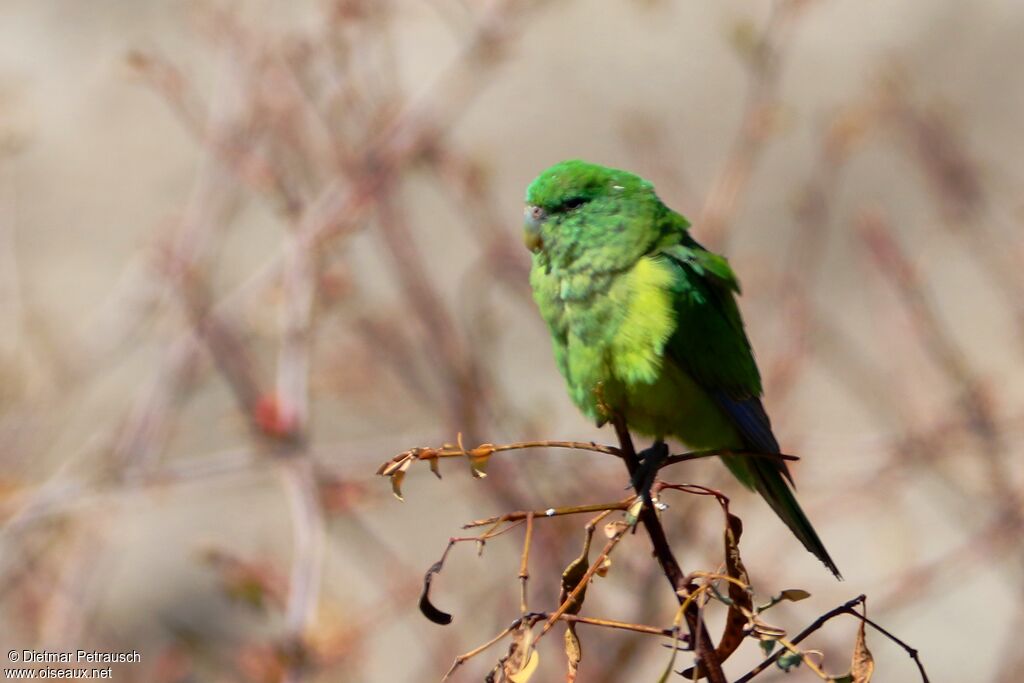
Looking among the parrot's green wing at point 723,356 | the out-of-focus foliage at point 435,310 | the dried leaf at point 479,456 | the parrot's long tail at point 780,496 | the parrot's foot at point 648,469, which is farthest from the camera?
the out-of-focus foliage at point 435,310

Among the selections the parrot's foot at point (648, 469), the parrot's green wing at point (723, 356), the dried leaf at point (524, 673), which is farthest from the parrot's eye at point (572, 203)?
the dried leaf at point (524, 673)

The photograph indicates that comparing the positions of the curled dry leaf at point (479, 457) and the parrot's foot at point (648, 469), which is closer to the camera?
the curled dry leaf at point (479, 457)

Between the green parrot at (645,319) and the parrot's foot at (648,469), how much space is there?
5.8 inches

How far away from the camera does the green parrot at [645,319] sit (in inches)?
103

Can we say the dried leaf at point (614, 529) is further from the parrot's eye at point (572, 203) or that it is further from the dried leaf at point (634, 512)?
the parrot's eye at point (572, 203)

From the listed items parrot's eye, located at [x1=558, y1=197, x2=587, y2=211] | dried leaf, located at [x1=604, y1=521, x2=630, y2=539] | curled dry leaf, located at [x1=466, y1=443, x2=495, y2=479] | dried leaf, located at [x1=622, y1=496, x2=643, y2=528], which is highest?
parrot's eye, located at [x1=558, y1=197, x2=587, y2=211]

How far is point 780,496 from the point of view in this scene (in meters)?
2.64

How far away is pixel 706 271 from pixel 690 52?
15.8ft

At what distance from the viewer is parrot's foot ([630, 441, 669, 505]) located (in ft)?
5.98

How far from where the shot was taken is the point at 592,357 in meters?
2.64

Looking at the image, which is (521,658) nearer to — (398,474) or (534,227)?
(398,474)

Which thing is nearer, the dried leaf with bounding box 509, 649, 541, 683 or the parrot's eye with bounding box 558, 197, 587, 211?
the dried leaf with bounding box 509, 649, 541, 683

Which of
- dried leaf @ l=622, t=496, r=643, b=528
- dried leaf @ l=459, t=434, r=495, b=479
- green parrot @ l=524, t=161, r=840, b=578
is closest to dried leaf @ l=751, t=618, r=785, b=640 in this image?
dried leaf @ l=622, t=496, r=643, b=528

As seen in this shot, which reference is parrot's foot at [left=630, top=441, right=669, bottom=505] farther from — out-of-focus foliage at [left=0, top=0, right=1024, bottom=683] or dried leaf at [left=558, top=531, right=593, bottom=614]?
out-of-focus foliage at [left=0, top=0, right=1024, bottom=683]
